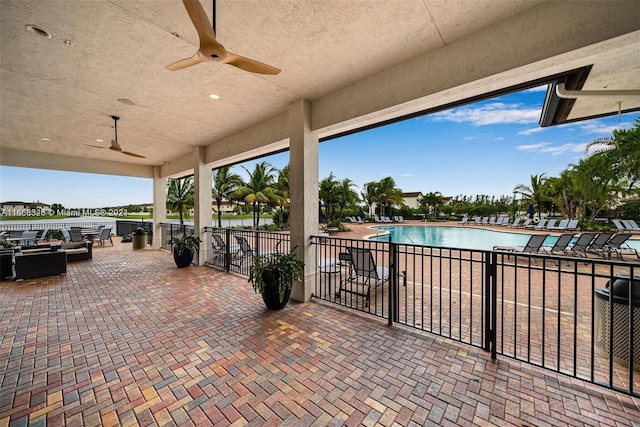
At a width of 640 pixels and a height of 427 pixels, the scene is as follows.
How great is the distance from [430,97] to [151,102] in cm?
435

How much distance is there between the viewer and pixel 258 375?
2.31m

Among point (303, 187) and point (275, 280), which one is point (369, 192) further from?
point (275, 280)

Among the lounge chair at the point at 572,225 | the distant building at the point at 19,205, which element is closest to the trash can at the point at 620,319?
the lounge chair at the point at 572,225

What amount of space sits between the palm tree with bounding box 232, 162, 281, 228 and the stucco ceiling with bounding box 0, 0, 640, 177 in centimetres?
1277

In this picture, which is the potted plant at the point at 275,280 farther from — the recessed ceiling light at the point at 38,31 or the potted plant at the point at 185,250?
the potted plant at the point at 185,250

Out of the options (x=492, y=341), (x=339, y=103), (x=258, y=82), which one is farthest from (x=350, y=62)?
(x=492, y=341)

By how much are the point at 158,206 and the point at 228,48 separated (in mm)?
9375

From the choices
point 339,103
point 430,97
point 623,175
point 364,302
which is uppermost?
point 339,103

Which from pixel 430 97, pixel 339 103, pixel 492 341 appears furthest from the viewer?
pixel 339 103

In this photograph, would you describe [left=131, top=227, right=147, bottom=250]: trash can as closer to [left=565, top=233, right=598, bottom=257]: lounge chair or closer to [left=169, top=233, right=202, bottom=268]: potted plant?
[left=169, top=233, right=202, bottom=268]: potted plant

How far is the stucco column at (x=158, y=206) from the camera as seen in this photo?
9914 mm

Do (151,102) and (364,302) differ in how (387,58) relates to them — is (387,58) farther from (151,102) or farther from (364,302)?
(151,102)

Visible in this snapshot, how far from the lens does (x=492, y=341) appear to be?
2.56 meters

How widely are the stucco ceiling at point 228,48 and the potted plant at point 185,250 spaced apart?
3148 mm
